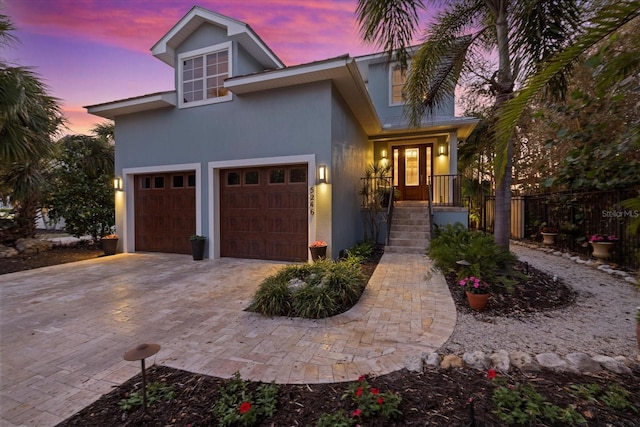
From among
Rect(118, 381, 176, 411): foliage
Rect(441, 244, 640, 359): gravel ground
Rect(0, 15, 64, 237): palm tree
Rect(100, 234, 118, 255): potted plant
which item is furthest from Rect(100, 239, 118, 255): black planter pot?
Rect(441, 244, 640, 359): gravel ground

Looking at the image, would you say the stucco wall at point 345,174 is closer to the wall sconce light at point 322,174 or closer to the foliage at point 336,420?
the wall sconce light at point 322,174

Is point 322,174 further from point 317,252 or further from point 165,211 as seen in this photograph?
point 165,211

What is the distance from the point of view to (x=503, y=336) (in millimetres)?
3035

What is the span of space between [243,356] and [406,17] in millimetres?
5601

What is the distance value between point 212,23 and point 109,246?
7.33 metres

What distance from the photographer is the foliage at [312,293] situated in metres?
3.73

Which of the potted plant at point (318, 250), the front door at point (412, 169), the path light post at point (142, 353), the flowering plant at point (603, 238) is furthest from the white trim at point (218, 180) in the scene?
the flowering plant at point (603, 238)

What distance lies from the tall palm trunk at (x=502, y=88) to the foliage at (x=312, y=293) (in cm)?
280

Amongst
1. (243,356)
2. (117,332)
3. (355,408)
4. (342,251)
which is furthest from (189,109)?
(355,408)

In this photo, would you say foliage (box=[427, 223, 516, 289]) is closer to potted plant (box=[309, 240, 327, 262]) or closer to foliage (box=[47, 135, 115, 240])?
potted plant (box=[309, 240, 327, 262])

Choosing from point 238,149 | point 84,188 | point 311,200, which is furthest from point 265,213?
point 84,188

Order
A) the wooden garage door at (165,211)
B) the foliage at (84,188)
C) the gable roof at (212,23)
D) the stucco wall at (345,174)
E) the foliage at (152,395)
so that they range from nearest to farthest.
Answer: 1. the foliage at (152,395)
2. the stucco wall at (345,174)
3. the gable roof at (212,23)
4. the wooden garage door at (165,211)
5. the foliage at (84,188)

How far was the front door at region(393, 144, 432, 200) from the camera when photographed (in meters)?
11.3

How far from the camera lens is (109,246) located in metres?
8.48
